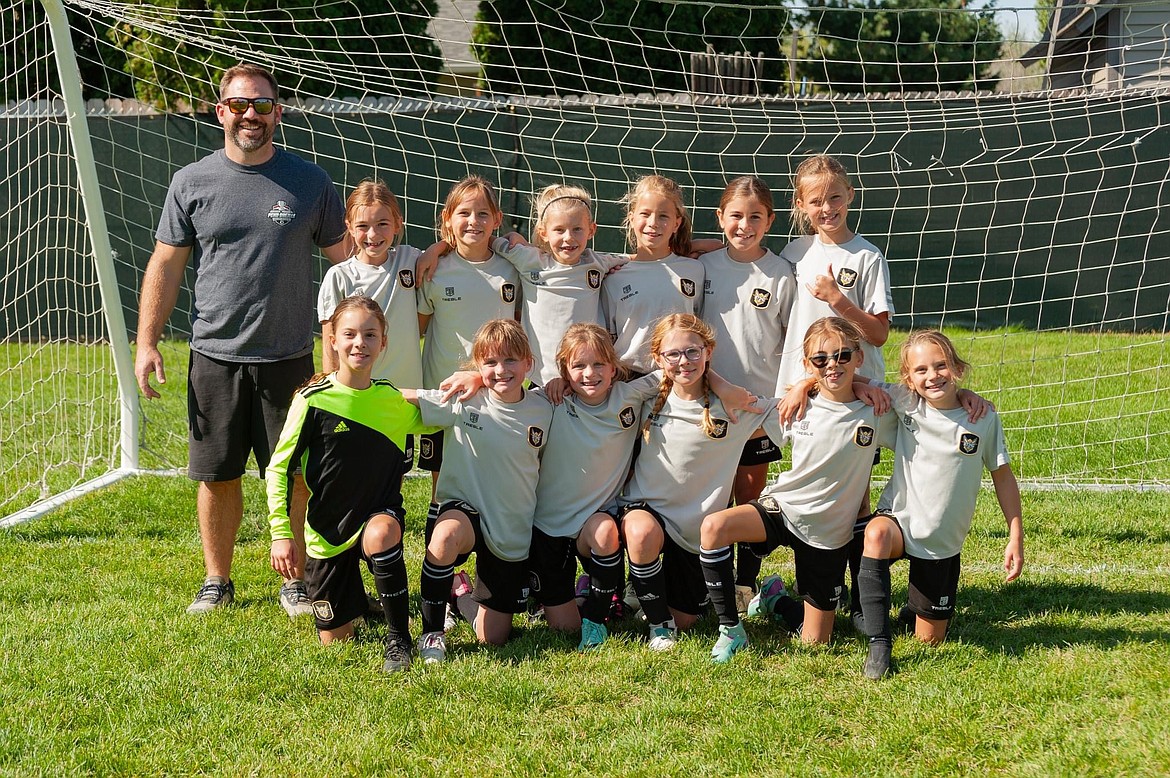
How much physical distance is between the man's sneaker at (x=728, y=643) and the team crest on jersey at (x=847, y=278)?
1.32 meters

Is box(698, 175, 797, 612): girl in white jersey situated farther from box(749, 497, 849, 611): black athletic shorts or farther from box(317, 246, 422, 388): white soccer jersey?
box(317, 246, 422, 388): white soccer jersey

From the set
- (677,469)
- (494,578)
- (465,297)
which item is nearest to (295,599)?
(494,578)

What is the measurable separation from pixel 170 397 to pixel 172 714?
550 cm

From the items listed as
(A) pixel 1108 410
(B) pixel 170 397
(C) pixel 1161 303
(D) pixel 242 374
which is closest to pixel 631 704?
(D) pixel 242 374

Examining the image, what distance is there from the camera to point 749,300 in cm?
429

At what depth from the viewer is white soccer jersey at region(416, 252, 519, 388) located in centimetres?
439

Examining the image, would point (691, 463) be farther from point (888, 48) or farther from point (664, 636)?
point (888, 48)

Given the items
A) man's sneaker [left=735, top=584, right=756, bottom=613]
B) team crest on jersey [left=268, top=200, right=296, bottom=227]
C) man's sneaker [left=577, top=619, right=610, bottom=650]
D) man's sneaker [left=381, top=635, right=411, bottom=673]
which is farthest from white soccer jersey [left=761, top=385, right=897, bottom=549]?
team crest on jersey [left=268, top=200, right=296, bottom=227]

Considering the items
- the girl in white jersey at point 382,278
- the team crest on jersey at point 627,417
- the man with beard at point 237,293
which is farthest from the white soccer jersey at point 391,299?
the team crest on jersey at point 627,417

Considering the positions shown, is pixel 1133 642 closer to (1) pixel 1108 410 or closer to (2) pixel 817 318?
(2) pixel 817 318

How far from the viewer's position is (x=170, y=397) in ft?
27.8

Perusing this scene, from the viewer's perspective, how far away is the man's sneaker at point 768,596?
4273 mm

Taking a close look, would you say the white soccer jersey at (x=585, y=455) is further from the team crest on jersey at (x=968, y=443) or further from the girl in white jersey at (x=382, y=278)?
the team crest on jersey at (x=968, y=443)

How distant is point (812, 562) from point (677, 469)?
58cm
